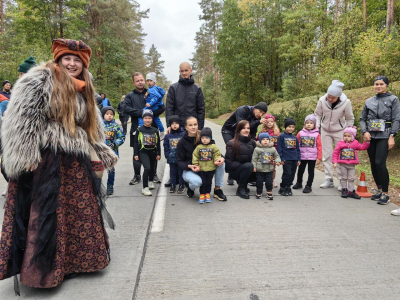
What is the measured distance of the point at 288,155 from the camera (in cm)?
613

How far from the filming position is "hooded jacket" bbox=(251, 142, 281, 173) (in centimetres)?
575

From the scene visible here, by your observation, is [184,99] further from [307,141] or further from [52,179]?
[52,179]

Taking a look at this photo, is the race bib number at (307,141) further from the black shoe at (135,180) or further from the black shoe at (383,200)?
the black shoe at (135,180)

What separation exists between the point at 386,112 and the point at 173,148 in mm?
4067

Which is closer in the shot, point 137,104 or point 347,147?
point 347,147

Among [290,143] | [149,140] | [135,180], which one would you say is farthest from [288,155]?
[135,180]

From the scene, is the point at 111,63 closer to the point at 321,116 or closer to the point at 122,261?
the point at 321,116

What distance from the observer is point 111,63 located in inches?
1316

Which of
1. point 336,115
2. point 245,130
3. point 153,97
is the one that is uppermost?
point 153,97

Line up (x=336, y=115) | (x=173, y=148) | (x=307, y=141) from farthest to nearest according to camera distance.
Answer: (x=336, y=115)
(x=307, y=141)
(x=173, y=148)

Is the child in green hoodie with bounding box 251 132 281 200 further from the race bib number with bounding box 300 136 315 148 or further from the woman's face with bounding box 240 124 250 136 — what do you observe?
the race bib number with bounding box 300 136 315 148

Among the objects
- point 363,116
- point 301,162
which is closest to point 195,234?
point 301,162

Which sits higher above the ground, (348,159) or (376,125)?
(376,125)

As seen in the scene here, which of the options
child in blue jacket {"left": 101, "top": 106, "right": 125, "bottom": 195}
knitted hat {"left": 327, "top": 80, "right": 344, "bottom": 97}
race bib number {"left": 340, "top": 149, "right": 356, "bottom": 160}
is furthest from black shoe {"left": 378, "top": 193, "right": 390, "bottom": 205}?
child in blue jacket {"left": 101, "top": 106, "right": 125, "bottom": 195}
